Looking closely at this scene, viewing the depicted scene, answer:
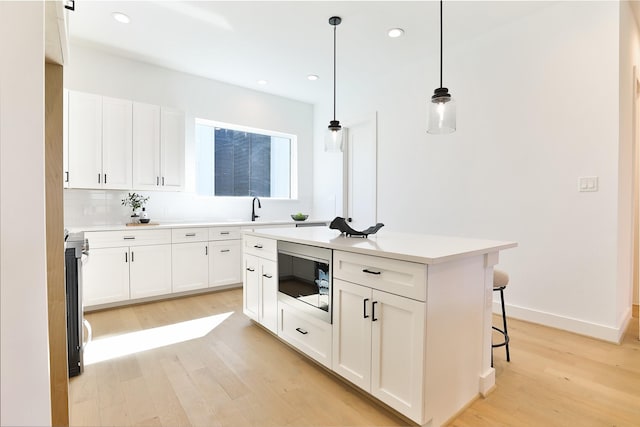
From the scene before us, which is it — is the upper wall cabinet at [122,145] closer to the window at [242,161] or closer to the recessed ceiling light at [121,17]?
the window at [242,161]

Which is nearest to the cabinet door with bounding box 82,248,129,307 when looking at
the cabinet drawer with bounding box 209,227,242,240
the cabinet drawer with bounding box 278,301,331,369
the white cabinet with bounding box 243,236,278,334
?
the cabinet drawer with bounding box 209,227,242,240

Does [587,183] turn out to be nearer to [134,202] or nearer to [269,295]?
[269,295]

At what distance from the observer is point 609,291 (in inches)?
97.9

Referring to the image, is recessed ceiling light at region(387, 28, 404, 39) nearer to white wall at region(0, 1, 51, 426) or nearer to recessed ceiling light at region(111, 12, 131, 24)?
recessed ceiling light at region(111, 12, 131, 24)

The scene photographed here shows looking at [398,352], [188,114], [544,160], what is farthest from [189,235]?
[544,160]

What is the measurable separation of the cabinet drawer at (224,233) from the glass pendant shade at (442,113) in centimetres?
280

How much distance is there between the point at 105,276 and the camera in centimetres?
316

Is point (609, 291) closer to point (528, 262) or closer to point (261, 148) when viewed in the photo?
point (528, 262)

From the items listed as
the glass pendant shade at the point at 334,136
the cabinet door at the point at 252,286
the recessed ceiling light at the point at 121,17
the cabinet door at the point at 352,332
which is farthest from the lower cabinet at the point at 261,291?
the recessed ceiling light at the point at 121,17

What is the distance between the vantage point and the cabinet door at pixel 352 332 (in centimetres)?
165

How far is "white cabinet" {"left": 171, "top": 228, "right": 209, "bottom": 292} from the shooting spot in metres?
3.58

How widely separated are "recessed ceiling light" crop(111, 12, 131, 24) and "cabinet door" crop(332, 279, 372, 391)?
304 centimetres

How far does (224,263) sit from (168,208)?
1008 millimetres

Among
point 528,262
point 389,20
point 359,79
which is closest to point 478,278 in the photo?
point 528,262
